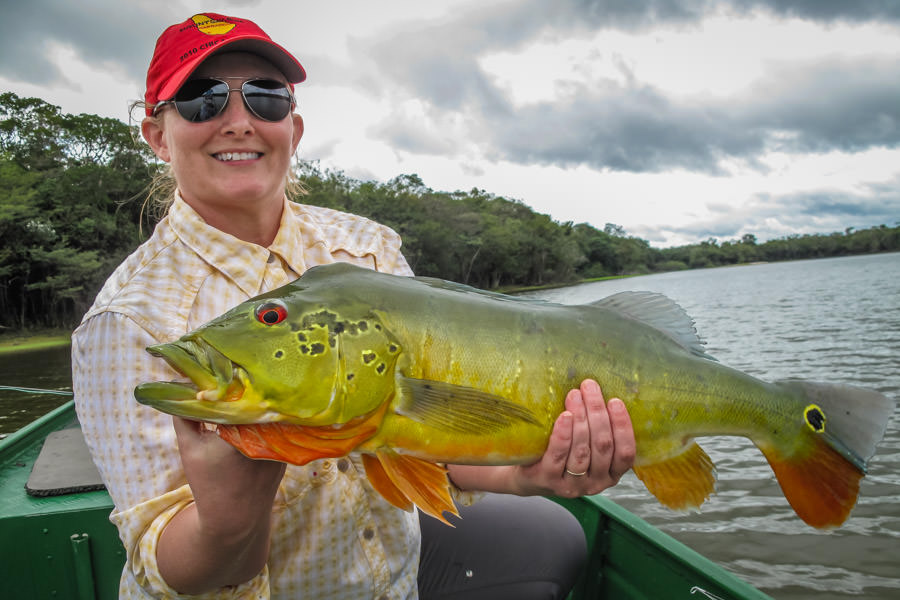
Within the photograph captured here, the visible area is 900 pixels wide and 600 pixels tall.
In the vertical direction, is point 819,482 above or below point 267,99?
below

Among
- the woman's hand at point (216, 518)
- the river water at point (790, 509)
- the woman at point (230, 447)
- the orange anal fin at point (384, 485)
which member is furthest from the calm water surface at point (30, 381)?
the orange anal fin at point (384, 485)

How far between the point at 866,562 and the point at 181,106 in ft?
25.1

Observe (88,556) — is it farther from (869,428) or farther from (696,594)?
(869,428)

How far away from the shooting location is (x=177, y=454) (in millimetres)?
1829

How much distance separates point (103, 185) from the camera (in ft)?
119

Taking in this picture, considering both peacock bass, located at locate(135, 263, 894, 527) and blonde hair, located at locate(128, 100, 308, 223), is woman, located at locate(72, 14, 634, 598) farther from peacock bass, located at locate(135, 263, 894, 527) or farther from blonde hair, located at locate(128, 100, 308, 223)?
blonde hair, located at locate(128, 100, 308, 223)

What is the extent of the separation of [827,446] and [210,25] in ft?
8.91

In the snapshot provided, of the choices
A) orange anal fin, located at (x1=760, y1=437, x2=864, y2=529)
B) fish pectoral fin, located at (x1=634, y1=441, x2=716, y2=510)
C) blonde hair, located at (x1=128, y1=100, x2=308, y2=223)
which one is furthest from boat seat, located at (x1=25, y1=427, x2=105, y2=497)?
orange anal fin, located at (x1=760, y1=437, x2=864, y2=529)

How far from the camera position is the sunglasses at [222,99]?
2.10 metres

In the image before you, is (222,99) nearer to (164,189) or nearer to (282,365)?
(164,189)

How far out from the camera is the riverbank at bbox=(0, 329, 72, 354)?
2923 cm

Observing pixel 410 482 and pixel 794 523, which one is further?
pixel 794 523

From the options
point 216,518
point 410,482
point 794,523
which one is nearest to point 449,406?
point 410,482

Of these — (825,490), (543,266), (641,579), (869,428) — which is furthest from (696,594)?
(543,266)
